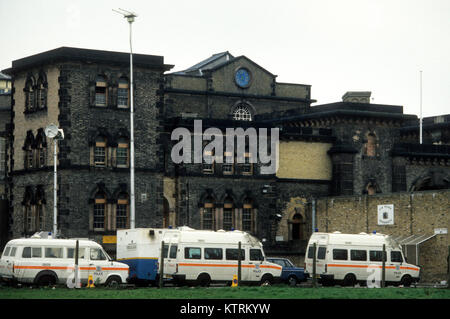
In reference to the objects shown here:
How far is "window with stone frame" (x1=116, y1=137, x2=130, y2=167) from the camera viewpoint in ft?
215

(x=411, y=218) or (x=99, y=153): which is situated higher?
(x=99, y=153)

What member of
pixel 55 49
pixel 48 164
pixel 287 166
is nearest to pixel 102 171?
pixel 48 164

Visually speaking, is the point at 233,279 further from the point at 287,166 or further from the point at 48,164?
the point at 287,166

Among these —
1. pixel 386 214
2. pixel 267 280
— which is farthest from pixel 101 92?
pixel 267 280

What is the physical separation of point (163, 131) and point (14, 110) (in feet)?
34.8

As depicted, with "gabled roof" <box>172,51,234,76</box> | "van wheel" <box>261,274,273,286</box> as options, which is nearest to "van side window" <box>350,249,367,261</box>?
"van wheel" <box>261,274,273,286</box>

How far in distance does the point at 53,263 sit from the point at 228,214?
26860 mm

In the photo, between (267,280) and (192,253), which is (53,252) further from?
(267,280)

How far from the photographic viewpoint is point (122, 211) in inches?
2569

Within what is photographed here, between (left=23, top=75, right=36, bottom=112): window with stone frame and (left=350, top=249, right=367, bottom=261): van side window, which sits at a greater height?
(left=23, top=75, right=36, bottom=112): window with stone frame

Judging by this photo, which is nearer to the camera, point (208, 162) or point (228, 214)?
point (208, 162)

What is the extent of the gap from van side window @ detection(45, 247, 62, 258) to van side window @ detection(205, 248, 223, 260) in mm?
7623

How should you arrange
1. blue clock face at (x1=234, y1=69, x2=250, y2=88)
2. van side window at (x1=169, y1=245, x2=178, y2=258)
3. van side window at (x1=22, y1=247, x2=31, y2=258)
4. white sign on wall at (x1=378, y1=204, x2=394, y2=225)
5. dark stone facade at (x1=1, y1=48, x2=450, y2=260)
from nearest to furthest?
van side window at (x1=22, y1=247, x2=31, y2=258)
van side window at (x1=169, y1=245, x2=178, y2=258)
dark stone facade at (x1=1, y1=48, x2=450, y2=260)
white sign on wall at (x1=378, y1=204, x2=394, y2=225)
blue clock face at (x1=234, y1=69, x2=250, y2=88)

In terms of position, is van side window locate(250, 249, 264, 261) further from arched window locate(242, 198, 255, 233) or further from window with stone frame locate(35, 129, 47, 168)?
arched window locate(242, 198, 255, 233)
